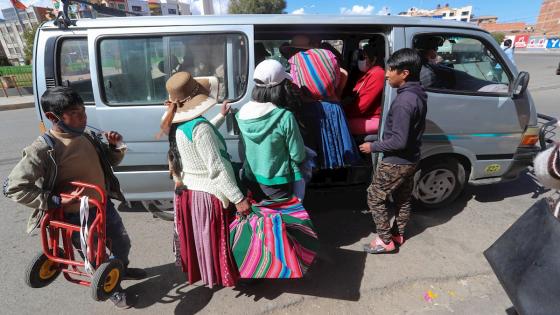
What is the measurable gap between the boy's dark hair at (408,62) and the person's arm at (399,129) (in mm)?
247

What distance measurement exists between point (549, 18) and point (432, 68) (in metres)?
88.2

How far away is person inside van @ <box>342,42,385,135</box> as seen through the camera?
2.78m

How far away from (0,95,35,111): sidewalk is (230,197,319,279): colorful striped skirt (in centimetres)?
1267

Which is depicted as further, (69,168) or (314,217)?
(314,217)

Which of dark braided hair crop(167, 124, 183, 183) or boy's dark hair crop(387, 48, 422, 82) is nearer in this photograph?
dark braided hair crop(167, 124, 183, 183)

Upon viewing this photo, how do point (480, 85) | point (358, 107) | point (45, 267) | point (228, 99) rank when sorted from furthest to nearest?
point (480, 85)
point (358, 107)
point (228, 99)
point (45, 267)

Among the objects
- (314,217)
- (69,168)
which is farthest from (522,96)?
(69,168)

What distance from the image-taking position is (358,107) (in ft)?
9.58

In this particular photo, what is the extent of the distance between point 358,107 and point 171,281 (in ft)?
7.43

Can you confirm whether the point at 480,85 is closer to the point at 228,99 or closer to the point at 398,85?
the point at 398,85

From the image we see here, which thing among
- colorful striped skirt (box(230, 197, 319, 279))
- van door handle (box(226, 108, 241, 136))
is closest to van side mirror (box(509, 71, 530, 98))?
colorful striped skirt (box(230, 197, 319, 279))

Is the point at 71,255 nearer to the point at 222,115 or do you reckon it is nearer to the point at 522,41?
the point at 222,115

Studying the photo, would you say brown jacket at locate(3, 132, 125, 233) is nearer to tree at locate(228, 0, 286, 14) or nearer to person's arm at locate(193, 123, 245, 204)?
person's arm at locate(193, 123, 245, 204)

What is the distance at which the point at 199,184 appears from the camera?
1.97 m
